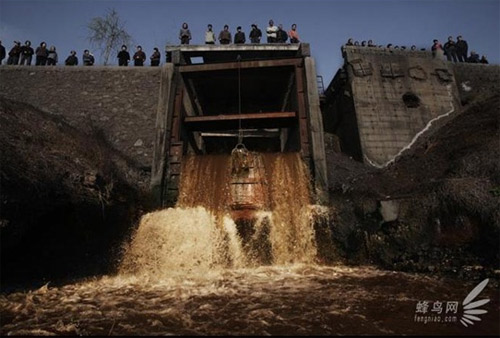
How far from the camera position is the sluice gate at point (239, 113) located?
8586 millimetres

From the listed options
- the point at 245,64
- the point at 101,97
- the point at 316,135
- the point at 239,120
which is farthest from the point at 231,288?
the point at 101,97

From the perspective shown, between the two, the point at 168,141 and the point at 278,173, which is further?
the point at 168,141

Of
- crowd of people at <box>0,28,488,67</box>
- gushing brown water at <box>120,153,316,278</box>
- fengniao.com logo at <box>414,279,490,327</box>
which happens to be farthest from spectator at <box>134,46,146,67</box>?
fengniao.com logo at <box>414,279,490,327</box>

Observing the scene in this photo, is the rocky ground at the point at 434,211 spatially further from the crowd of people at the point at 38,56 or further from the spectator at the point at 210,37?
the crowd of people at the point at 38,56

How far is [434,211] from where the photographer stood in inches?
240

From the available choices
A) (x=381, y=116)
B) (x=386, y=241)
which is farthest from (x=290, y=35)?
(x=386, y=241)

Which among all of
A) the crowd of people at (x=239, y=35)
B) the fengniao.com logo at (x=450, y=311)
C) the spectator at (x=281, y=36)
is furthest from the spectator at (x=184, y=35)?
the fengniao.com logo at (x=450, y=311)

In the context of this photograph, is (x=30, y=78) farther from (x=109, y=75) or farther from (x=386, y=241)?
(x=386, y=241)

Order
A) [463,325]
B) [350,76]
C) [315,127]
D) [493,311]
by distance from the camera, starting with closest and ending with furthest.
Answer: [463,325] < [493,311] < [315,127] < [350,76]

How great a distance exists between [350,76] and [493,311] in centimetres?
1071

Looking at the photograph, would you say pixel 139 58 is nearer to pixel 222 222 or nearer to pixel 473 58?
pixel 222 222

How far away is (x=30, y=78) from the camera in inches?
457

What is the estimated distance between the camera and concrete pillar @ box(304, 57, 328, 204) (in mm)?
8516

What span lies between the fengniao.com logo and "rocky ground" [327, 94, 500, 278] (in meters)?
1.59
